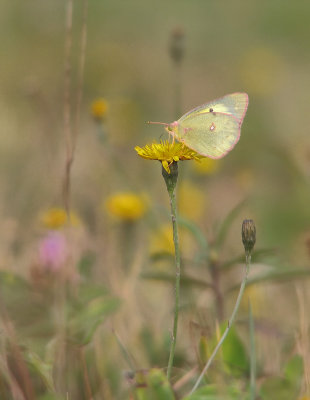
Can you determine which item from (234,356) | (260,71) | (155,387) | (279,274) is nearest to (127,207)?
(279,274)

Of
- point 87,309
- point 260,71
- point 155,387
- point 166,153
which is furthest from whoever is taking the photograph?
point 260,71

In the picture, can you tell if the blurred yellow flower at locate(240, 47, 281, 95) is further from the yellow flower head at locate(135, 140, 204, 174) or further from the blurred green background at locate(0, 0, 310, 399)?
the yellow flower head at locate(135, 140, 204, 174)

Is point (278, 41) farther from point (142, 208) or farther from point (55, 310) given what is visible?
point (55, 310)

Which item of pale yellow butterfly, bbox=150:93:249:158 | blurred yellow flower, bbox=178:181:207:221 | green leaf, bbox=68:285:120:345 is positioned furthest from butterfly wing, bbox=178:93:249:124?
blurred yellow flower, bbox=178:181:207:221

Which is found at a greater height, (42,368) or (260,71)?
(260,71)

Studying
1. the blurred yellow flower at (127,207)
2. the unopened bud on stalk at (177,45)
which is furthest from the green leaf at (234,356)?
the unopened bud on stalk at (177,45)

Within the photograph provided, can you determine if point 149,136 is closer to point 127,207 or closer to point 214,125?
point 127,207

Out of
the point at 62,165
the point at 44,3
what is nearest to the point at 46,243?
the point at 62,165
